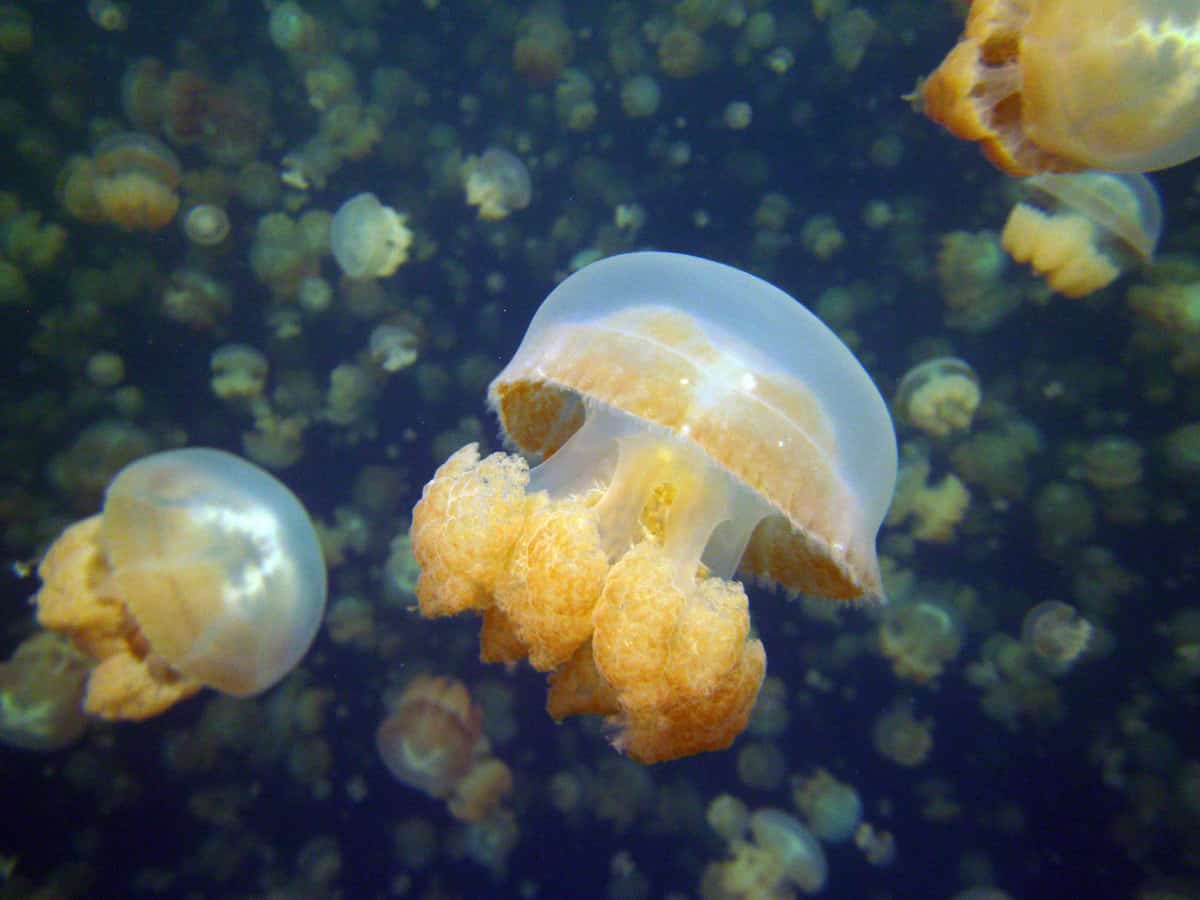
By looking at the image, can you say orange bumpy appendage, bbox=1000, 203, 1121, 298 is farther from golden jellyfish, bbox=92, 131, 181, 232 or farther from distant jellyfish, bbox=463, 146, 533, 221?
golden jellyfish, bbox=92, 131, 181, 232

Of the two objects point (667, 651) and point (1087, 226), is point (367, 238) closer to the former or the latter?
point (667, 651)

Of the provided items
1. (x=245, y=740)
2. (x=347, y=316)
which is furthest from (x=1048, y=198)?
(x=245, y=740)

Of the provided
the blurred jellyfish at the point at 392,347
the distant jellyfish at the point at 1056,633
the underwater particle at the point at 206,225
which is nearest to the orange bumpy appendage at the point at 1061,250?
the distant jellyfish at the point at 1056,633

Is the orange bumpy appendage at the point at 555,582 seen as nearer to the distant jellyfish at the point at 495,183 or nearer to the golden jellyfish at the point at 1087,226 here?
the distant jellyfish at the point at 495,183

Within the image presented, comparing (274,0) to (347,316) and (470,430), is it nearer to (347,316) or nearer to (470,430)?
(347,316)

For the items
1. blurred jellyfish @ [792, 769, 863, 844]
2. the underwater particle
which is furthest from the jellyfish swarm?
the underwater particle
